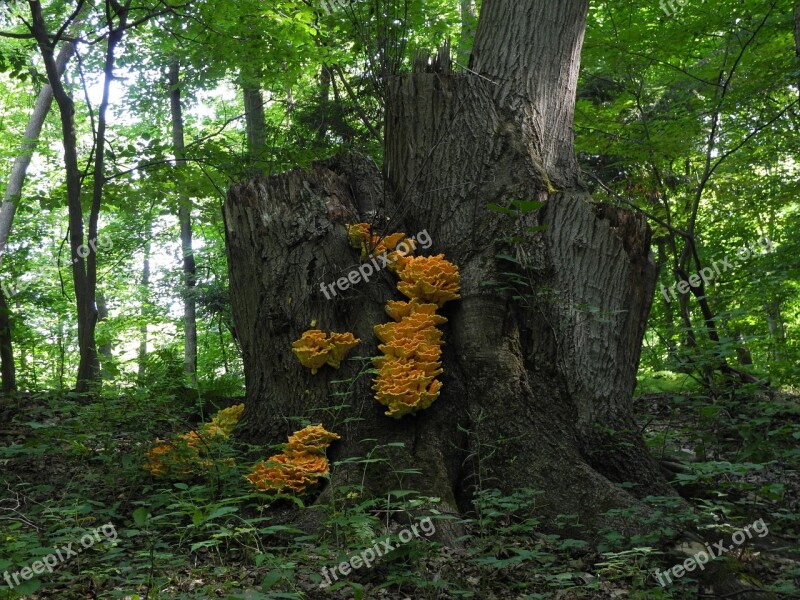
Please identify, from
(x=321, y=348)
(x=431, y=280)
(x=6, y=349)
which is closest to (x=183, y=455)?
(x=321, y=348)

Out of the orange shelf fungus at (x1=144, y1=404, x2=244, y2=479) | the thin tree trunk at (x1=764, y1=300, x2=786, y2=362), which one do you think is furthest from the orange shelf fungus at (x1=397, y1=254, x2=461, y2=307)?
the thin tree trunk at (x1=764, y1=300, x2=786, y2=362)

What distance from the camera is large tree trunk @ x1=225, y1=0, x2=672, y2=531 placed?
4281 mm

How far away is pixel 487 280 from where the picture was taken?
4672mm

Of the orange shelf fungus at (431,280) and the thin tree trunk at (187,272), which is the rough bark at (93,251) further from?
the thin tree trunk at (187,272)

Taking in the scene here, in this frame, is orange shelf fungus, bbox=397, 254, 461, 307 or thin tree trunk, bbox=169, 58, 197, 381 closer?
orange shelf fungus, bbox=397, 254, 461, 307

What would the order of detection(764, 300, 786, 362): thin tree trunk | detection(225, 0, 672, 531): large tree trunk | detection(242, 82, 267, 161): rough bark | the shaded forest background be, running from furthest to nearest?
detection(242, 82, 267, 161): rough bark
detection(764, 300, 786, 362): thin tree trunk
detection(225, 0, 672, 531): large tree trunk
the shaded forest background

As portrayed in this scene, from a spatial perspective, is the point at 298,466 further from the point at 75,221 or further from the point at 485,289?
the point at 75,221

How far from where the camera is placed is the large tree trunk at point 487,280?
428cm

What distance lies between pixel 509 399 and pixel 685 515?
1364 millimetres

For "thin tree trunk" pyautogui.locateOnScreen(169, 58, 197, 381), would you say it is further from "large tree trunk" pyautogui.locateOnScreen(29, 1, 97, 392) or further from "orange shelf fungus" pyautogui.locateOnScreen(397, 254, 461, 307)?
"orange shelf fungus" pyautogui.locateOnScreen(397, 254, 461, 307)

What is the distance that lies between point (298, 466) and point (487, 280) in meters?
1.95

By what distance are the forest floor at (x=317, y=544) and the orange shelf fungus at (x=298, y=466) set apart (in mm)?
142

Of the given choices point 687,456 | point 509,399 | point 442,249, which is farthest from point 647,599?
point 442,249

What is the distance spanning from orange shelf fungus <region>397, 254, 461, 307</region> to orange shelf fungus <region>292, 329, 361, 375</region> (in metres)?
0.60
